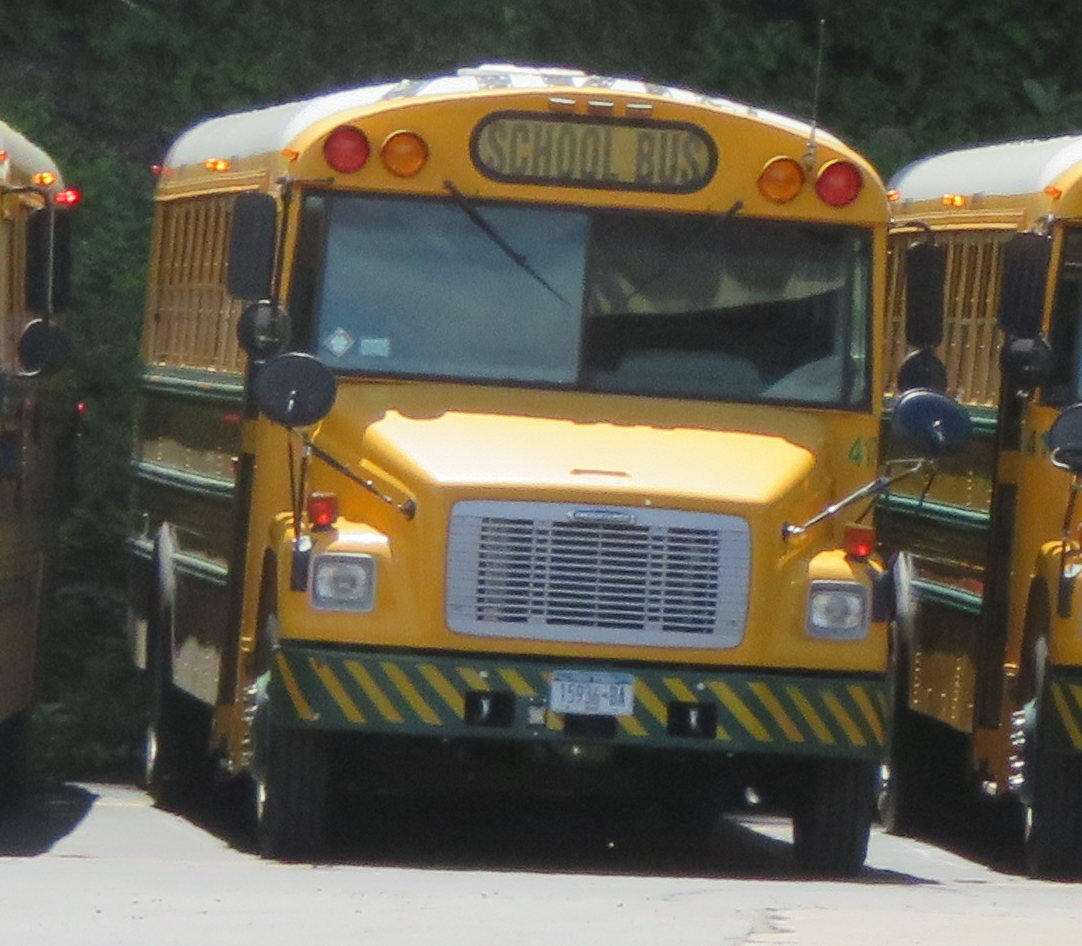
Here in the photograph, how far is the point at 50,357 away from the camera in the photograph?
12.3 meters

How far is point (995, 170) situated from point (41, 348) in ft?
12.7

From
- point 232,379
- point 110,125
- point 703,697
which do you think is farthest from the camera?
point 110,125

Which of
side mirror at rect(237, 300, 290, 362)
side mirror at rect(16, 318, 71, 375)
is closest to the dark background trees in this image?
side mirror at rect(16, 318, 71, 375)

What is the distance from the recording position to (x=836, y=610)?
11.3 meters

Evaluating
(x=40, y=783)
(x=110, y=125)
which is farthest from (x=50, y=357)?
(x=110, y=125)

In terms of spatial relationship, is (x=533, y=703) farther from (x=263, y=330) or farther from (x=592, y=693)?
(x=263, y=330)

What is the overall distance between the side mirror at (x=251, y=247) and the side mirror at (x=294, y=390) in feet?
1.22

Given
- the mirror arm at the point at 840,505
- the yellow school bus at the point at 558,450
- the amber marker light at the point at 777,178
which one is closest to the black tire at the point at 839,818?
the yellow school bus at the point at 558,450

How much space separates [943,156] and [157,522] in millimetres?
→ 3738

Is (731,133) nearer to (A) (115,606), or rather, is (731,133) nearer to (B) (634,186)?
(B) (634,186)

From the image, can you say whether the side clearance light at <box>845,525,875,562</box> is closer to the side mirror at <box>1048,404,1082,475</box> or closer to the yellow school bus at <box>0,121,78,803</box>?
the side mirror at <box>1048,404,1082,475</box>

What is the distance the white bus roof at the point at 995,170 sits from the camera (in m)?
12.8

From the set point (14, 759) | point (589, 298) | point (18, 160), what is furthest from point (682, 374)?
point (14, 759)

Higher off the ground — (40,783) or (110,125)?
(110,125)
